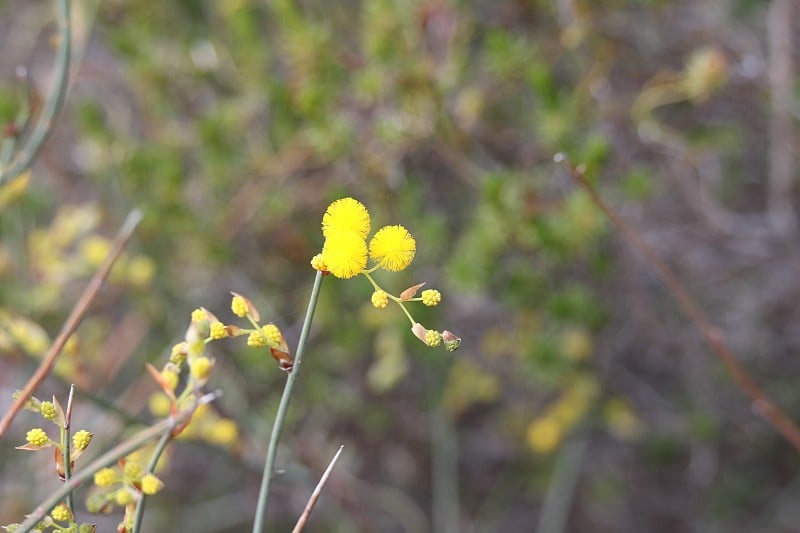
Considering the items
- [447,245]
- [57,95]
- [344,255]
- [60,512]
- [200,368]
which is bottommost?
[60,512]

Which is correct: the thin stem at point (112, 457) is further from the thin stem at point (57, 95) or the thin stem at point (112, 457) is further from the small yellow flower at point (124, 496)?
the thin stem at point (57, 95)

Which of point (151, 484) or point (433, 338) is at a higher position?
point (433, 338)

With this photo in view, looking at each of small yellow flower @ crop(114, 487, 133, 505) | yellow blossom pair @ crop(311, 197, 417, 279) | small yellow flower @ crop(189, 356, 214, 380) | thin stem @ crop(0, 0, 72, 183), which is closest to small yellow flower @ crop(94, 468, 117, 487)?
small yellow flower @ crop(114, 487, 133, 505)

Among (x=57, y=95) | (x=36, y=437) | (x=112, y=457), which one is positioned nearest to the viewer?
(x=112, y=457)

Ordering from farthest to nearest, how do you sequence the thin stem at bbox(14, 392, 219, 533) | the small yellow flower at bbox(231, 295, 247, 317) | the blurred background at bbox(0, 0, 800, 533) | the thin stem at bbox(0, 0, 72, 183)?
the blurred background at bbox(0, 0, 800, 533), the thin stem at bbox(0, 0, 72, 183), the small yellow flower at bbox(231, 295, 247, 317), the thin stem at bbox(14, 392, 219, 533)

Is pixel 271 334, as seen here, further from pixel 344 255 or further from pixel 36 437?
pixel 36 437

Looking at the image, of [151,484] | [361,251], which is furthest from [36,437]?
[361,251]

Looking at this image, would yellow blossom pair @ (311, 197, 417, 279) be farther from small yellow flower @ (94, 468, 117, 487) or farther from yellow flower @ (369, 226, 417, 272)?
small yellow flower @ (94, 468, 117, 487)
